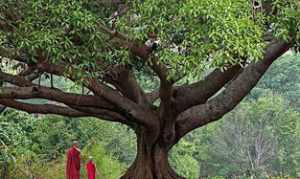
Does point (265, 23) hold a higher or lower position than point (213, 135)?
lower

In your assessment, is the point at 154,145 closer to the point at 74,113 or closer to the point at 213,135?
the point at 74,113

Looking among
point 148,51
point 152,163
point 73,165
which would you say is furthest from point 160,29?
point 73,165

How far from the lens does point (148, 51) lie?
5352mm

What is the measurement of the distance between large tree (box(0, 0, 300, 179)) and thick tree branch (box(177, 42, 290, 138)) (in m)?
0.01

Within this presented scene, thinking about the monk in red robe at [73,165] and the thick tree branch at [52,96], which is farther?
the monk in red robe at [73,165]

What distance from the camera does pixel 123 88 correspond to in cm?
741

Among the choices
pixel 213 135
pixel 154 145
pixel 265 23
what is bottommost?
pixel 154 145

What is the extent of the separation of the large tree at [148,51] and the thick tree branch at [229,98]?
0.01 m

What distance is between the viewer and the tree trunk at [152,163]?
7.50 meters

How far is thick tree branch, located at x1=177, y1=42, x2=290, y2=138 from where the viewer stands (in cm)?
691

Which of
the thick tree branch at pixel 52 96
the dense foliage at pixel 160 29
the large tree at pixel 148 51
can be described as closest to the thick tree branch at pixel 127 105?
the large tree at pixel 148 51

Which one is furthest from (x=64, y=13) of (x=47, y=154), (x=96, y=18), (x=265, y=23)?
(x=47, y=154)

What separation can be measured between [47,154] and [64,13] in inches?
313

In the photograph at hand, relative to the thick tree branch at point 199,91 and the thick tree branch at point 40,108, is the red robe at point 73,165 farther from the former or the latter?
the thick tree branch at point 199,91
